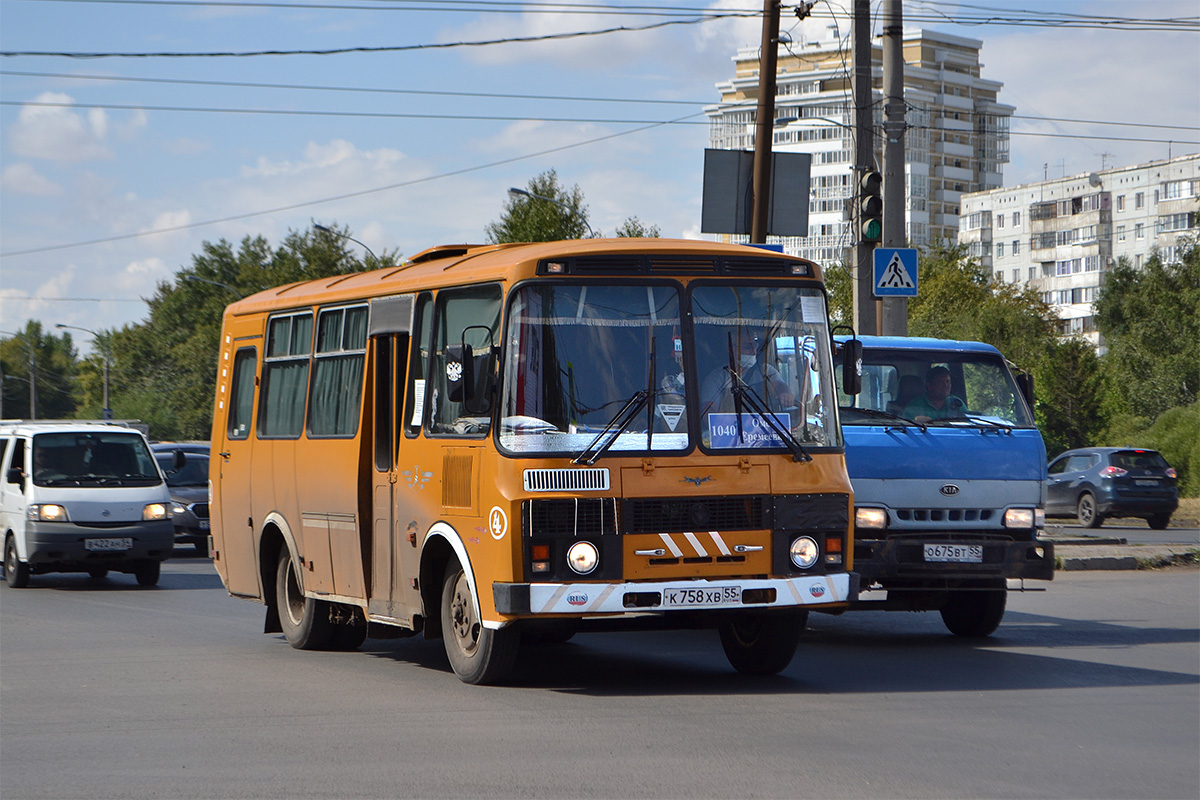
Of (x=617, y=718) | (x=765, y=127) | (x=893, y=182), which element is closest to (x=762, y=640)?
(x=617, y=718)

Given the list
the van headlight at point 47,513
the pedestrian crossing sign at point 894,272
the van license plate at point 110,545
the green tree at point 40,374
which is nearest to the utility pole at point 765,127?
the pedestrian crossing sign at point 894,272

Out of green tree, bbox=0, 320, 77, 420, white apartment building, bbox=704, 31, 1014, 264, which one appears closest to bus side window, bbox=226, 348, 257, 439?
green tree, bbox=0, 320, 77, 420

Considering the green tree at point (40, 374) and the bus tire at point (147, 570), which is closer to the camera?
the bus tire at point (147, 570)

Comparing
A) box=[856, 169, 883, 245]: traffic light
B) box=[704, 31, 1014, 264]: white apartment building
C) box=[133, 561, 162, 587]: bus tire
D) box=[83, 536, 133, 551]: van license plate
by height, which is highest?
box=[704, 31, 1014, 264]: white apartment building

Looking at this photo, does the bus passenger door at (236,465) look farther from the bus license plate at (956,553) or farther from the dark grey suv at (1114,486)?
the dark grey suv at (1114,486)

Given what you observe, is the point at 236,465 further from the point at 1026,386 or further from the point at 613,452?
the point at 1026,386

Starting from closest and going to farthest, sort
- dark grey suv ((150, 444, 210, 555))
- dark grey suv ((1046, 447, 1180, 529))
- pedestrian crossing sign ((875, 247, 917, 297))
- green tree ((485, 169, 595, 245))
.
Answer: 1. pedestrian crossing sign ((875, 247, 917, 297))
2. dark grey suv ((150, 444, 210, 555))
3. dark grey suv ((1046, 447, 1180, 529))
4. green tree ((485, 169, 595, 245))

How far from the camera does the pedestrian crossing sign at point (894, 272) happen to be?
1856 cm

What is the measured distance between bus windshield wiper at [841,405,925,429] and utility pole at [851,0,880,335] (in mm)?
6337

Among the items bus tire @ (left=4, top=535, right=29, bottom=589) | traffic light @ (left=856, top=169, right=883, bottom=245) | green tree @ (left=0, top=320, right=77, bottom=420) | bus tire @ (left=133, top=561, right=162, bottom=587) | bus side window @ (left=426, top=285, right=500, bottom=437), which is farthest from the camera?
green tree @ (left=0, top=320, right=77, bottom=420)

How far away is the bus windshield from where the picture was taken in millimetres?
9617

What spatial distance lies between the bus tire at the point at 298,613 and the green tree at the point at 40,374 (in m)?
125

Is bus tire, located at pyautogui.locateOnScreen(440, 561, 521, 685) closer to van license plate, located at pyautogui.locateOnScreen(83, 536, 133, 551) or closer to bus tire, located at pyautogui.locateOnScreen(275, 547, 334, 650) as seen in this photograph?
bus tire, located at pyautogui.locateOnScreen(275, 547, 334, 650)

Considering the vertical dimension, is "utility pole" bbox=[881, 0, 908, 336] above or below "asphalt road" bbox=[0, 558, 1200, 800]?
above
